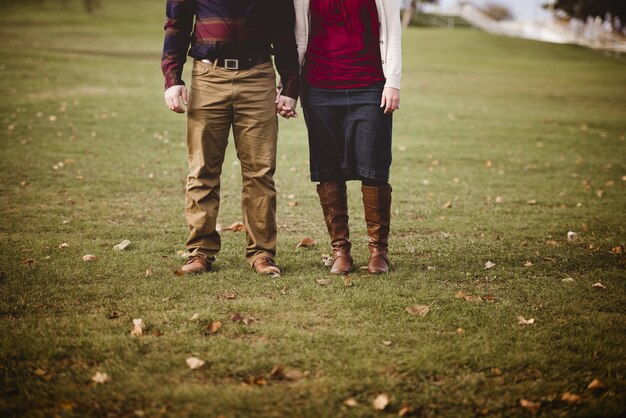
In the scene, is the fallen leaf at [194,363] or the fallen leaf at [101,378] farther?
the fallen leaf at [194,363]

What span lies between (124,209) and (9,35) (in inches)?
1130

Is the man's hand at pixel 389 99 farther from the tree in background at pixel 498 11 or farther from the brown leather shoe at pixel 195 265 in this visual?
the tree in background at pixel 498 11

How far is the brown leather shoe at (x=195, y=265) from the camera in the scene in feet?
15.5

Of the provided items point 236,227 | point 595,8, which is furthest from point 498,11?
point 236,227

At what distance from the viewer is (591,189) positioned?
8.70 metres

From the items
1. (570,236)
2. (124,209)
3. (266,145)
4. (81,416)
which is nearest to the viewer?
(81,416)

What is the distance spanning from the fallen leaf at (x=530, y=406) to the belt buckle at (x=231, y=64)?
281 centimetres

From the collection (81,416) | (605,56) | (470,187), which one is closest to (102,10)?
(605,56)

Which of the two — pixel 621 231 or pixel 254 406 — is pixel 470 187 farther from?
pixel 254 406

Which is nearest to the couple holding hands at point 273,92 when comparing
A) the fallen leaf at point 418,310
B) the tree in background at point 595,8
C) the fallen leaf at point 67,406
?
the fallen leaf at point 418,310

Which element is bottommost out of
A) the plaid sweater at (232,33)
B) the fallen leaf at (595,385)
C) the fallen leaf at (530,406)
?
the fallen leaf at (595,385)

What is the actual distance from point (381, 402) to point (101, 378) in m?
1.36

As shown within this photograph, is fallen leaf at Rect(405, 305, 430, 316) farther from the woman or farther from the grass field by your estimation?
the woman

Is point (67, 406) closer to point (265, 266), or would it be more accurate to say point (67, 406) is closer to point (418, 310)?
point (265, 266)
